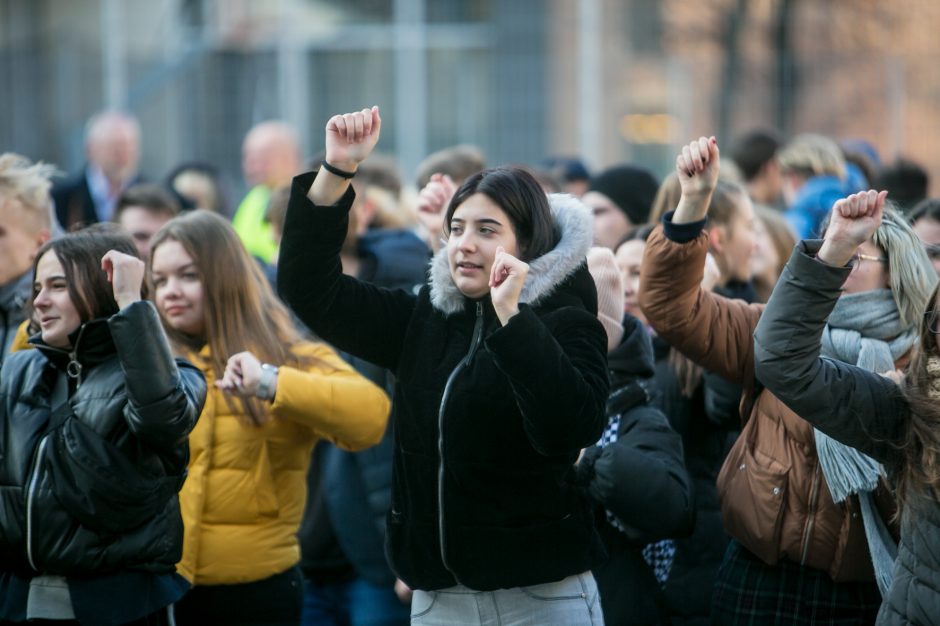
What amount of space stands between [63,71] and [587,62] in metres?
7.18

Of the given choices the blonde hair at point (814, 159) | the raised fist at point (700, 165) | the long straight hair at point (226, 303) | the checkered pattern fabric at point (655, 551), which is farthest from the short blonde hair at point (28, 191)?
the blonde hair at point (814, 159)

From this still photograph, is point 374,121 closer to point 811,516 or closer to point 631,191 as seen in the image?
point 811,516

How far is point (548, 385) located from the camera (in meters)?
3.51

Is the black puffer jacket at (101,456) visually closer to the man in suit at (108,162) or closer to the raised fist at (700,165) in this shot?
the raised fist at (700,165)

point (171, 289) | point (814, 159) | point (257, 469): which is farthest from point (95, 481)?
point (814, 159)

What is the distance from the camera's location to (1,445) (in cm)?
412

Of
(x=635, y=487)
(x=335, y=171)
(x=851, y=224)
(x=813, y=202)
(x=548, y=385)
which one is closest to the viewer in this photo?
(x=851, y=224)

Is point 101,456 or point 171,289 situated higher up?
point 171,289

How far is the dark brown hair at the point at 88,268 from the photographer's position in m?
4.20

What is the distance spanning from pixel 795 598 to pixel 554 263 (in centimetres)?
126

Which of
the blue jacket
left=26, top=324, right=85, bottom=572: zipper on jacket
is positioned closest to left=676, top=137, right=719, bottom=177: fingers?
left=26, top=324, right=85, bottom=572: zipper on jacket

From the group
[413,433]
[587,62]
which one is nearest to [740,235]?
[413,433]

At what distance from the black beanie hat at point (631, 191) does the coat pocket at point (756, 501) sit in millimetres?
2307

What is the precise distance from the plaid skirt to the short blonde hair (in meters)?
2.97
